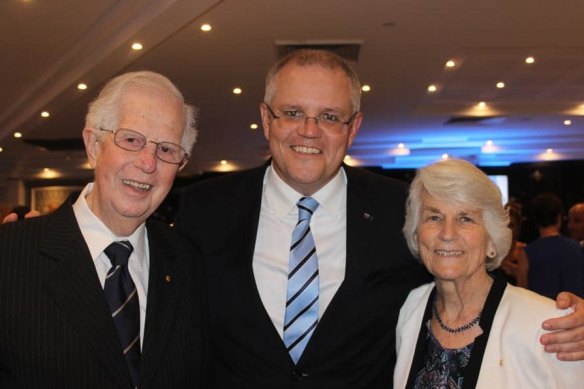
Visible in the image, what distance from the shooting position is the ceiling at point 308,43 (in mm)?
7020

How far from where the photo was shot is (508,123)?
14164 mm

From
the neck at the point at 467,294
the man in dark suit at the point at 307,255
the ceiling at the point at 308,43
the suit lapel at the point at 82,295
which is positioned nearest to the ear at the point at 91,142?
the suit lapel at the point at 82,295

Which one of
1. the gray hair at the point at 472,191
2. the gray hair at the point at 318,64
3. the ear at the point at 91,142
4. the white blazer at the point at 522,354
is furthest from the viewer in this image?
the gray hair at the point at 318,64

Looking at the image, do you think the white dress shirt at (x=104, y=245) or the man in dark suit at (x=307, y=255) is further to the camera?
the man in dark suit at (x=307, y=255)

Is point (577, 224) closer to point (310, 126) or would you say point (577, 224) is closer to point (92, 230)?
point (310, 126)

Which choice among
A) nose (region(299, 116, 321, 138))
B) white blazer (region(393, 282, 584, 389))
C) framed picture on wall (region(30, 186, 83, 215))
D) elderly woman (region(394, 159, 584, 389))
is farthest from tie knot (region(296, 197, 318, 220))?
framed picture on wall (region(30, 186, 83, 215))

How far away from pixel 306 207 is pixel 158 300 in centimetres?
73

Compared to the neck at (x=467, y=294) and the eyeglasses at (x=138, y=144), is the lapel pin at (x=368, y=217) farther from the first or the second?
the eyeglasses at (x=138, y=144)

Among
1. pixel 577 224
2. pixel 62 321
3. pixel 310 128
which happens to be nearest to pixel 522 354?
pixel 310 128

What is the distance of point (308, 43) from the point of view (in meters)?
8.18

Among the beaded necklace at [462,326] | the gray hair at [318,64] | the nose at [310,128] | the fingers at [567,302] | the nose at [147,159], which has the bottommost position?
the beaded necklace at [462,326]

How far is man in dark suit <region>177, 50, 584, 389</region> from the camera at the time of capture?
2.33m

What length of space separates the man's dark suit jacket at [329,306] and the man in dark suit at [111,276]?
0.79ft

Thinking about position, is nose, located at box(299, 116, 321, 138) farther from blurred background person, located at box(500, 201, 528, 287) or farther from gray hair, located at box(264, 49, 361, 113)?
blurred background person, located at box(500, 201, 528, 287)
